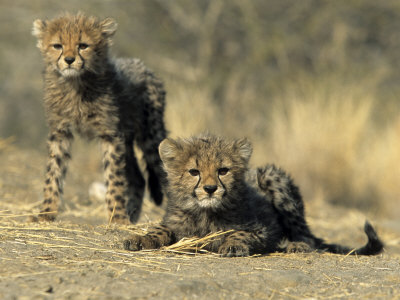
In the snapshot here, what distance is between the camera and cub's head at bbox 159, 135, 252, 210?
3.77 m

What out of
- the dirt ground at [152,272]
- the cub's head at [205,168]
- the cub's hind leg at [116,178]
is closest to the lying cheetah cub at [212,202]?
the cub's head at [205,168]

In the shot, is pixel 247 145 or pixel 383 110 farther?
pixel 383 110

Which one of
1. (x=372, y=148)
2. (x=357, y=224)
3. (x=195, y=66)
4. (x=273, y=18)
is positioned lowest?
(x=357, y=224)

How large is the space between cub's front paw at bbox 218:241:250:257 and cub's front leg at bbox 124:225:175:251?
0.35 m

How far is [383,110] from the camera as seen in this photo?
12227 millimetres

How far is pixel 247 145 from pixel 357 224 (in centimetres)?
356

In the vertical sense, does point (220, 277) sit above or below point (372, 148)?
below

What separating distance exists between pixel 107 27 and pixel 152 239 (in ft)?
6.33

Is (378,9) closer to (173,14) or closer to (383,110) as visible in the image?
(383,110)

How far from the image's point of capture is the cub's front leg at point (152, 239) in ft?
12.4

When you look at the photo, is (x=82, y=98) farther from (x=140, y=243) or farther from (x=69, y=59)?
(x=140, y=243)

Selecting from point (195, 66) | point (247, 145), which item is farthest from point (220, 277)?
point (195, 66)

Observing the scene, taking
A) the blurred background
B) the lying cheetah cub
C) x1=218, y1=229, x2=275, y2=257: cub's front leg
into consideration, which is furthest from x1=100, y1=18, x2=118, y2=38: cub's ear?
the blurred background

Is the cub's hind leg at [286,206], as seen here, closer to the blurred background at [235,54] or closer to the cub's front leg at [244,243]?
the cub's front leg at [244,243]
